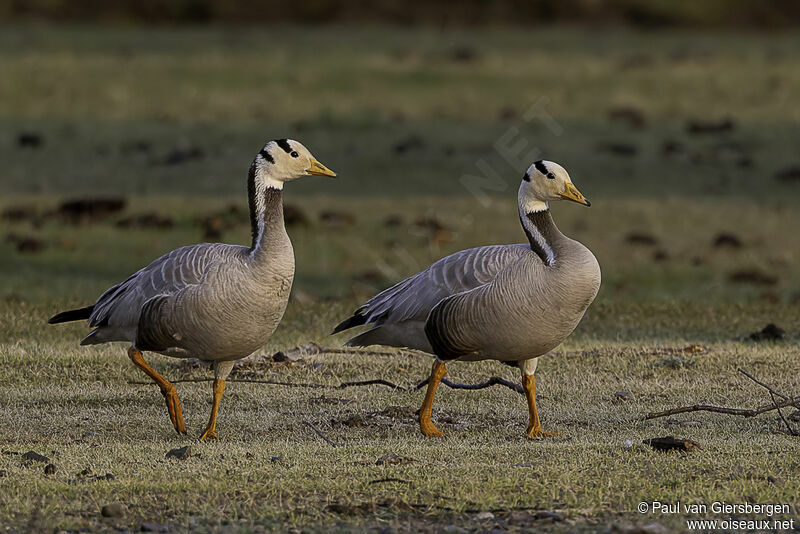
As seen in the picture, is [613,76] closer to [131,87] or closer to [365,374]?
[131,87]

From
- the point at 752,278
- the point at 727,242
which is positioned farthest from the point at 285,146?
the point at 727,242

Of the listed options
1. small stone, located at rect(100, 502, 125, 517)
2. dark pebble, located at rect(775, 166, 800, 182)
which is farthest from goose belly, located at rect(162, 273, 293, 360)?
dark pebble, located at rect(775, 166, 800, 182)

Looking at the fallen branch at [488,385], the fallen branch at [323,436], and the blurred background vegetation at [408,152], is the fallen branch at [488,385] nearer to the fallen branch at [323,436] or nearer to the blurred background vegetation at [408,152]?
the fallen branch at [323,436]

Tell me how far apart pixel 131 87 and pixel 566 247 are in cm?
2858

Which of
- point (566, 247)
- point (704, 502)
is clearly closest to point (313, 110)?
point (566, 247)

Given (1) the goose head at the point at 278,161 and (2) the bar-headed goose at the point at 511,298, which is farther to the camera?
(1) the goose head at the point at 278,161

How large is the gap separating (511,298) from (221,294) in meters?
2.03

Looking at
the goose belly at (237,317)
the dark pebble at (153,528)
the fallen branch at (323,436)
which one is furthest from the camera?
the goose belly at (237,317)

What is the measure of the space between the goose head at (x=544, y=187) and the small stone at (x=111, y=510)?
4.13 metres

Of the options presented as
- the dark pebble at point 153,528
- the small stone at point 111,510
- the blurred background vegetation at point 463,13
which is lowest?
the blurred background vegetation at point 463,13

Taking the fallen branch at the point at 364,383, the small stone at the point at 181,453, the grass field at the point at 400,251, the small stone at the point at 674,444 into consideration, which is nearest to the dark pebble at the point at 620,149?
the grass field at the point at 400,251

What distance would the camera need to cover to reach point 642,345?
1299cm

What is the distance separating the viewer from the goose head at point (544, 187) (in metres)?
9.45

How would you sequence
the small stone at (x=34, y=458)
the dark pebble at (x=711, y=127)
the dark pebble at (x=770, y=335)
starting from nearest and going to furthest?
1. the small stone at (x=34, y=458)
2. the dark pebble at (x=770, y=335)
3. the dark pebble at (x=711, y=127)
